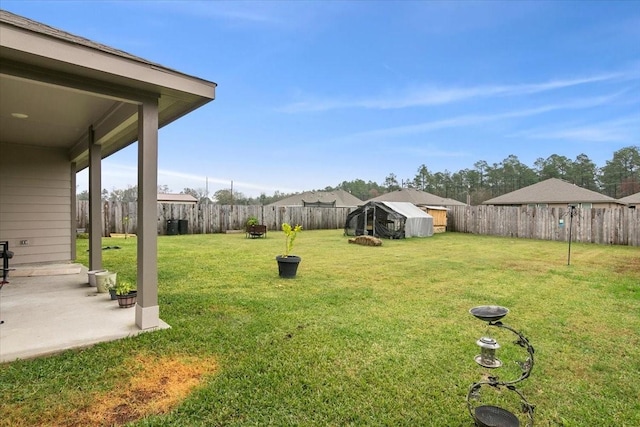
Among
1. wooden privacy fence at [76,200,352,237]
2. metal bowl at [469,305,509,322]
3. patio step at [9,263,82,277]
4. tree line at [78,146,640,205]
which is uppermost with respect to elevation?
tree line at [78,146,640,205]

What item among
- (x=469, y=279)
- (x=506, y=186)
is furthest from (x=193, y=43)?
(x=506, y=186)

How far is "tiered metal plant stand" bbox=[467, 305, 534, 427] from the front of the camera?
1.80m

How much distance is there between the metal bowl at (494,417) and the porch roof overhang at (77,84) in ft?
11.5

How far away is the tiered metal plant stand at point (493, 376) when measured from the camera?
1798 millimetres

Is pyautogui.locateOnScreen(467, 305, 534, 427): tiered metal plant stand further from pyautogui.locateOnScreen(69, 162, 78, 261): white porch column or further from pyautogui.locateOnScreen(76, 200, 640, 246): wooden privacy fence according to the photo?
pyautogui.locateOnScreen(76, 200, 640, 246): wooden privacy fence

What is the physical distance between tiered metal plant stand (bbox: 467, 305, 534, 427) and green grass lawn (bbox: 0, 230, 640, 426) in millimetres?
141

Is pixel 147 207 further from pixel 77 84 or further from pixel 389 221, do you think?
pixel 389 221

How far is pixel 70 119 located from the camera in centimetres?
463

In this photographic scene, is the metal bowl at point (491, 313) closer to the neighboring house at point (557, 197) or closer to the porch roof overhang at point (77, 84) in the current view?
the porch roof overhang at point (77, 84)

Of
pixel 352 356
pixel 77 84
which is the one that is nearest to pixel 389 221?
pixel 352 356

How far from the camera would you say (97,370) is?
8.31 ft

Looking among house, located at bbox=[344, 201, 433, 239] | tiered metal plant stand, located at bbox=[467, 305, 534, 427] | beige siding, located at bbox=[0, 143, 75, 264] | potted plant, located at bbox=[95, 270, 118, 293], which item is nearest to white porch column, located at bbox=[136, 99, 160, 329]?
potted plant, located at bbox=[95, 270, 118, 293]

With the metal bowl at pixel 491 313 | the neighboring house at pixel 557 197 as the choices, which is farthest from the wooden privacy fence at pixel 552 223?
the metal bowl at pixel 491 313

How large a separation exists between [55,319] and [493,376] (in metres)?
4.29
